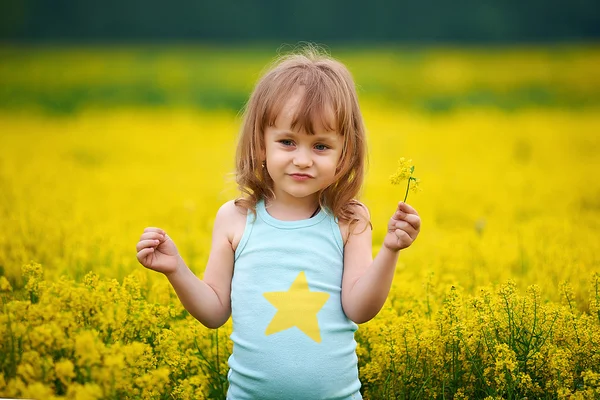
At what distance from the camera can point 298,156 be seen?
2.95m

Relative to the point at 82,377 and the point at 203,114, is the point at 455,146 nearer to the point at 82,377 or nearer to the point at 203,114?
the point at 203,114

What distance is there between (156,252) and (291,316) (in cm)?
57

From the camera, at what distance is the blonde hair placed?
2.99m

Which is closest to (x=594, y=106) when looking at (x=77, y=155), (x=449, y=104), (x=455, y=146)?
(x=449, y=104)

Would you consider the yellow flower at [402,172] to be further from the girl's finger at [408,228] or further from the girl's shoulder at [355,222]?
the girl's shoulder at [355,222]

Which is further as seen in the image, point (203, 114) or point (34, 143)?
point (203, 114)

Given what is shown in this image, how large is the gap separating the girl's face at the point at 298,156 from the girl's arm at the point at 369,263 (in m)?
0.26

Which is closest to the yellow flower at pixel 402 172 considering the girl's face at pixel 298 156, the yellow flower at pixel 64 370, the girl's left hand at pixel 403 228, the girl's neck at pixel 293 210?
the girl's left hand at pixel 403 228

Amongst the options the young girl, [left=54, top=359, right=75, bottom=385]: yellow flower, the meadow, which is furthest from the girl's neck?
[left=54, top=359, right=75, bottom=385]: yellow flower

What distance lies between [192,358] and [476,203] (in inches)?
194

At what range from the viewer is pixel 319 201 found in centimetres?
314

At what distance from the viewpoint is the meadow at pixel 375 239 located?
3.20 metres

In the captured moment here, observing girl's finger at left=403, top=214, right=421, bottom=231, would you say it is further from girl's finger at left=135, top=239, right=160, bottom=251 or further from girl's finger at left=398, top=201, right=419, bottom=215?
girl's finger at left=135, top=239, right=160, bottom=251

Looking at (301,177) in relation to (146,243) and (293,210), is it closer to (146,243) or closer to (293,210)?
(293,210)
